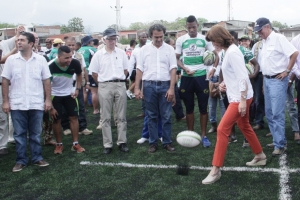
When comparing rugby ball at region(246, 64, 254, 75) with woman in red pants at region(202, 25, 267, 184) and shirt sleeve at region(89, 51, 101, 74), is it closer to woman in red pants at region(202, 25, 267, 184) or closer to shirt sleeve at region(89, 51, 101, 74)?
woman in red pants at region(202, 25, 267, 184)

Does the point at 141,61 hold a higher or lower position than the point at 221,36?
lower

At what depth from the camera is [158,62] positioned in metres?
6.07

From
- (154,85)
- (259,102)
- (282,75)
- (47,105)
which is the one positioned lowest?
(259,102)

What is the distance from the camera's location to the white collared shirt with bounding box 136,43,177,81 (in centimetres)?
607

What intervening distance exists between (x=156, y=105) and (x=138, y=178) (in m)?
1.57

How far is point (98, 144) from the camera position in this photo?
6996mm

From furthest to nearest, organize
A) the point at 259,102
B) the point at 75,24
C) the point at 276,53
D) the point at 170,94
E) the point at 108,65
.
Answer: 1. the point at 75,24
2. the point at 259,102
3. the point at 108,65
4. the point at 170,94
5. the point at 276,53

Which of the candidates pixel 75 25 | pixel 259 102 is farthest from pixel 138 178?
pixel 75 25

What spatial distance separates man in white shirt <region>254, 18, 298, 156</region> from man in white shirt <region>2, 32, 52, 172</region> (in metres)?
3.52

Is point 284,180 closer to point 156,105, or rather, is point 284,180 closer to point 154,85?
point 156,105

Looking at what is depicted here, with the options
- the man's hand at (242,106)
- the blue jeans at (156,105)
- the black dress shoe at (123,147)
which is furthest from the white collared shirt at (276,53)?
the black dress shoe at (123,147)

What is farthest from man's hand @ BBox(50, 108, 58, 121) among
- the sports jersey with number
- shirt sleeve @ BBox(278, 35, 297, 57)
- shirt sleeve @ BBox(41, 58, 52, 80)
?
shirt sleeve @ BBox(278, 35, 297, 57)

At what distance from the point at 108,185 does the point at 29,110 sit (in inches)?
71.1

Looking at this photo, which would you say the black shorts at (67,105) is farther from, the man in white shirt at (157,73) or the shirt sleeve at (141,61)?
the shirt sleeve at (141,61)
